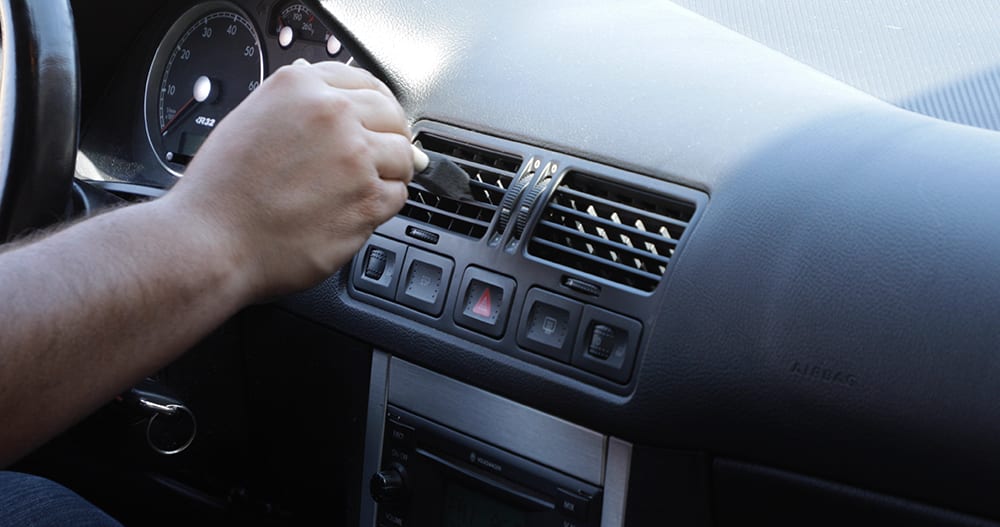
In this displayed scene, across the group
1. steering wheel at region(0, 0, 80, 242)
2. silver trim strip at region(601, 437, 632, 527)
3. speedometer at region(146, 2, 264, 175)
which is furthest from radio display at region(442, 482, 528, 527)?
speedometer at region(146, 2, 264, 175)

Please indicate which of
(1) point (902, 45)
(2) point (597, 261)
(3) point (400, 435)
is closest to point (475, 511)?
(3) point (400, 435)

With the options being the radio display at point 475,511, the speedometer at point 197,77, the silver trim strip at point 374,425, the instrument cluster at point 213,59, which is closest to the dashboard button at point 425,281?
the silver trim strip at point 374,425

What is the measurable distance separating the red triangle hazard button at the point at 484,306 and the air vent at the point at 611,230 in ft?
0.23

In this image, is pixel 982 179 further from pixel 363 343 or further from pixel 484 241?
pixel 363 343

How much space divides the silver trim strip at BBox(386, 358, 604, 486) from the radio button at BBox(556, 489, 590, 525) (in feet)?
0.07

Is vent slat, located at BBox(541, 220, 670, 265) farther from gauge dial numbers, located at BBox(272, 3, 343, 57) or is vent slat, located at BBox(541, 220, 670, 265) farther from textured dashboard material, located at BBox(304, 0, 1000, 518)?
gauge dial numbers, located at BBox(272, 3, 343, 57)

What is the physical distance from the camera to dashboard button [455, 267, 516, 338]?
137 cm

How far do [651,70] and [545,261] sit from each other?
26 cm

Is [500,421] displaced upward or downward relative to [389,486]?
upward

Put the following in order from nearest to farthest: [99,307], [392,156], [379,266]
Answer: [99,307], [392,156], [379,266]

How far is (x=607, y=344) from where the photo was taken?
4.23 feet

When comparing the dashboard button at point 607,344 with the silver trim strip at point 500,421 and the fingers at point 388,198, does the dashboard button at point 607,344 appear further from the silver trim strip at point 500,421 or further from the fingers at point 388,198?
the fingers at point 388,198

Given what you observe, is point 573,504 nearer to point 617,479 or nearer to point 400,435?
point 617,479

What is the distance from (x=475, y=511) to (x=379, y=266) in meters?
0.32
